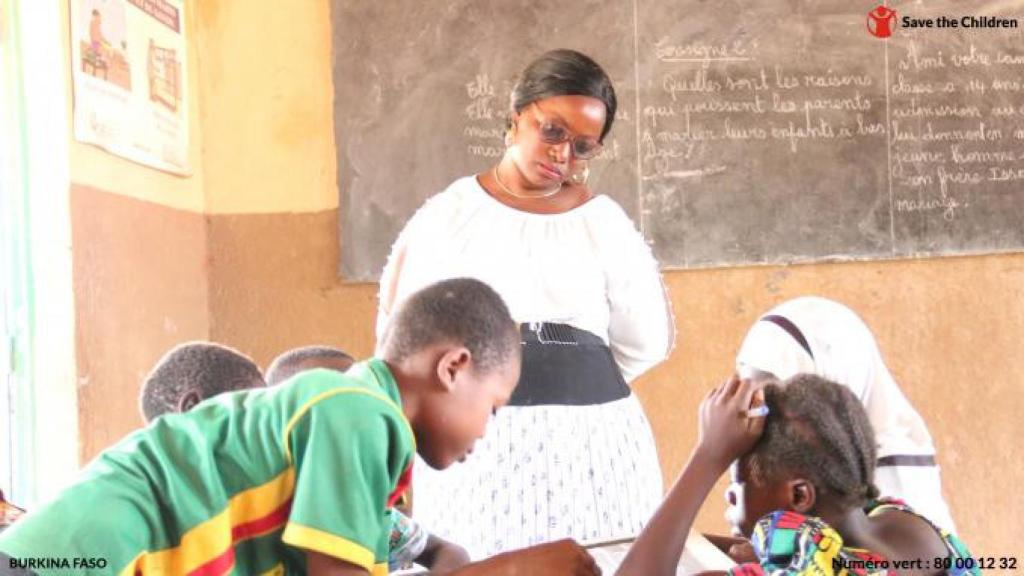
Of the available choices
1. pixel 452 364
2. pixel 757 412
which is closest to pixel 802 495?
pixel 757 412

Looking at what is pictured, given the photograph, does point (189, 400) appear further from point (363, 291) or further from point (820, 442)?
point (363, 291)

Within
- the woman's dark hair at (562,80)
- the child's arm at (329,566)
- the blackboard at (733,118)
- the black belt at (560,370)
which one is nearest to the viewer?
the child's arm at (329,566)

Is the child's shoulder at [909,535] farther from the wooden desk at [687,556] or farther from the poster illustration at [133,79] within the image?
the poster illustration at [133,79]

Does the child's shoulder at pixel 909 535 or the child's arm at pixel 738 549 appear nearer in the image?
the child's shoulder at pixel 909 535

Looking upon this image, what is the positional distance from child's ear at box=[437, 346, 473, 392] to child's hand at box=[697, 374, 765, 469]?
454mm

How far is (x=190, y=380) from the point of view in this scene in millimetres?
1716

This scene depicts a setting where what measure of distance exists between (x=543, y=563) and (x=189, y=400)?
0.69m

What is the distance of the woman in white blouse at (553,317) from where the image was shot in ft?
6.62

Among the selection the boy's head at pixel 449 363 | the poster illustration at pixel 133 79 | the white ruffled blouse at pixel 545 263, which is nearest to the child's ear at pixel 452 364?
the boy's head at pixel 449 363

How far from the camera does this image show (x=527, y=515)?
6.51ft

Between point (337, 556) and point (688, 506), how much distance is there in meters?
0.62

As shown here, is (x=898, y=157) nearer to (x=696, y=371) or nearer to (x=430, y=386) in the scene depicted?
(x=696, y=371)

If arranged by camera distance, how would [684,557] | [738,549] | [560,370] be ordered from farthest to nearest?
1. [560,370]
2. [738,549]
3. [684,557]

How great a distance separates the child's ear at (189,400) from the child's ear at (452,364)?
539 mm
